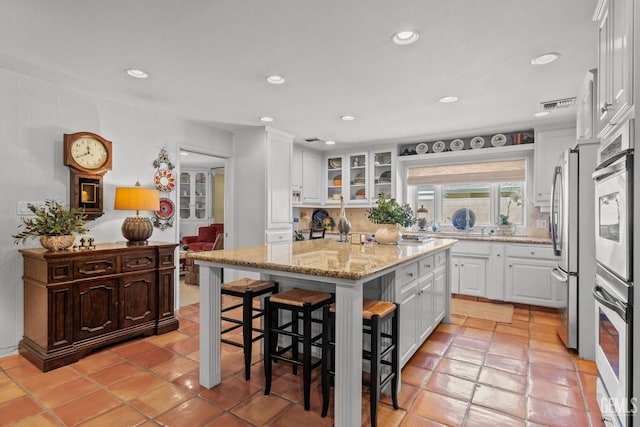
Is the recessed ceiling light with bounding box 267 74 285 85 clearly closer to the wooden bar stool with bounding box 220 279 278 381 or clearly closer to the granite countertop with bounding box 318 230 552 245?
the wooden bar stool with bounding box 220 279 278 381

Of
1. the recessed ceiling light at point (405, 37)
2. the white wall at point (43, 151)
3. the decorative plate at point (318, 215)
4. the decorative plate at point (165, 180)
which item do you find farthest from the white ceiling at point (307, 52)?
the decorative plate at point (318, 215)

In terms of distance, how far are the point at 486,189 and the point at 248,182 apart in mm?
3559

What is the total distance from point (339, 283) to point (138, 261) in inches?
89.1

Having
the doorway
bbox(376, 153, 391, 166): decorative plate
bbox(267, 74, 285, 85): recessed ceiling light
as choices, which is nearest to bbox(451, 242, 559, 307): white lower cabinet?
bbox(376, 153, 391, 166): decorative plate

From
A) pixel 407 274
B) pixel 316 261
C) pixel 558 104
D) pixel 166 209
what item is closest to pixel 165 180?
pixel 166 209

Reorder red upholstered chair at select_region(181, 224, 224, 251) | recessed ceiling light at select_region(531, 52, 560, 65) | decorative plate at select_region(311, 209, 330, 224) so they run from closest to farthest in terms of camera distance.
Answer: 1. recessed ceiling light at select_region(531, 52, 560, 65)
2. decorative plate at select_region(311, 209, 330, 224)
3. red upholstered chair at select_region(181, 224, 224, 251)

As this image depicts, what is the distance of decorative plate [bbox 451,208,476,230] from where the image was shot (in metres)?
5.19

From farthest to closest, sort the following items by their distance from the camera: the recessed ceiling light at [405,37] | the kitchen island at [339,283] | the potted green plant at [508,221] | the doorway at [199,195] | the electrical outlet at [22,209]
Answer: the doorway at [199,195], the potted green plant at [508,221], the electrical outlet at [22,209], the recessed ceiling light at [405,37], the kitchen island at [339,283]

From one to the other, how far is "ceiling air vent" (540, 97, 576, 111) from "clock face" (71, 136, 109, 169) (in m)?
4.41

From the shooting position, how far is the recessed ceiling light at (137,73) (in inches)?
106

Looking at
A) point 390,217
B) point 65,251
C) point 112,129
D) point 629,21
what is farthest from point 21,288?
point 629,21

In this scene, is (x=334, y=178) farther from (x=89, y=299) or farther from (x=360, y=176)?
(x=89, y=299)

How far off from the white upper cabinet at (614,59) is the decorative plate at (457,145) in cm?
305

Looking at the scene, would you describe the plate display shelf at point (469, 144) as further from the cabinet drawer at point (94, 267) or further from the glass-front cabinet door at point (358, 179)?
the cabinet drawer at point (94, 267)
